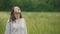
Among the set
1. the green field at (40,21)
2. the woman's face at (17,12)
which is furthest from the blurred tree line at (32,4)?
the woman's face at (17,12)

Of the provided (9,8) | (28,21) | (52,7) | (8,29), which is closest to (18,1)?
(9,8)

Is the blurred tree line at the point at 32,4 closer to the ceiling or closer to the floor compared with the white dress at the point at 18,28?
closer to the ceiling

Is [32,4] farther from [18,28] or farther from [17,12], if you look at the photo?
[18,28]

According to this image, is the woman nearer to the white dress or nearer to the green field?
Answer: the white dress

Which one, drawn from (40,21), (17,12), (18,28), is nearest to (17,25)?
(18,28)

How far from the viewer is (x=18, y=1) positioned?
3.92 metres

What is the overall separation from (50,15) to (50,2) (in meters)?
0.31

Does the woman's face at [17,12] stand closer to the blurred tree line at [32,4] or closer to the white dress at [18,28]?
the white dress at [18,28]

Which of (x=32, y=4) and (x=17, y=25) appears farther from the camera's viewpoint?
(x=32, y=4)

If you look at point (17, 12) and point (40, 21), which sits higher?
point (17, 12)

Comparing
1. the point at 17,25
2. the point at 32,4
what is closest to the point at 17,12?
the point at 17,25

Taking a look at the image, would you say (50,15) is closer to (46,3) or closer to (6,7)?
(46,3)

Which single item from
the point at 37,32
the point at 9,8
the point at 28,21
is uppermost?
the point at 9,8

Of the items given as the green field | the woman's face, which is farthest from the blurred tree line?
the woman's face
